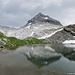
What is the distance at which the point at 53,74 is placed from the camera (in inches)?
1574

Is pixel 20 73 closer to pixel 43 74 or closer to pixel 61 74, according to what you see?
pixel 43 74

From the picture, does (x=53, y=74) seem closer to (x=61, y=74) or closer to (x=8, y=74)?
(x=61, y=74)

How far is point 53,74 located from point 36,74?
3.67 meters

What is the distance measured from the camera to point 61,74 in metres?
40.5

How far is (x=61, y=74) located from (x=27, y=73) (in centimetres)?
737

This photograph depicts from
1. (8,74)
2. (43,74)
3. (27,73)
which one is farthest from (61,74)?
(8,74)

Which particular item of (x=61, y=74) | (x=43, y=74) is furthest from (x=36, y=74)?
(x=61, y=74)

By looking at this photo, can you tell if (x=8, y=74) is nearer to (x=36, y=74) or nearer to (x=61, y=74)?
(x=36, y=74)

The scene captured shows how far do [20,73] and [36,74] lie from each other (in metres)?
3.64

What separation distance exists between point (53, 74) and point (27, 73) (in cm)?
563

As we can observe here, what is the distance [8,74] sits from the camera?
39219 millimetres

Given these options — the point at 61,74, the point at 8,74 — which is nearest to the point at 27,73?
the point at 8,74

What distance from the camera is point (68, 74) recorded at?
40.7 meters

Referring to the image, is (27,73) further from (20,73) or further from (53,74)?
(53,74)
